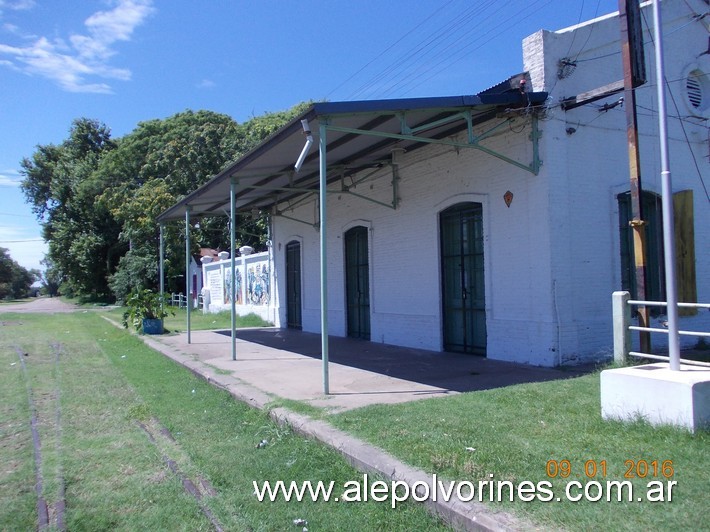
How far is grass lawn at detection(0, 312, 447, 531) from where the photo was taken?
437 cm

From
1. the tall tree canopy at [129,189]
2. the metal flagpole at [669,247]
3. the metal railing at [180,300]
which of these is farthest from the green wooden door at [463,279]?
the metal railing at [180,300]

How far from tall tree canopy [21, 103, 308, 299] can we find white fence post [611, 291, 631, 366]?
23.4 metres

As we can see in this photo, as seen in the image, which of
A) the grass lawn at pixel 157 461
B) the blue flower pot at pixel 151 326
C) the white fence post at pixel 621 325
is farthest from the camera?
the blue flower pot at pixel 151 326

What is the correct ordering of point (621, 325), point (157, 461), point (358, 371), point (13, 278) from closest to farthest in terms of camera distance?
point (157, 461), point (621, 325), point (358, 371), point (13, 278)

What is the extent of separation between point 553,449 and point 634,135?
541cm

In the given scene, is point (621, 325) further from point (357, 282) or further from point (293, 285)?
point (293, 285)

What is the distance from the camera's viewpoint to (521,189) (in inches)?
400

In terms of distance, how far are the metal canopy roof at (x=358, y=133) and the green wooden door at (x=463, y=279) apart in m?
1.68

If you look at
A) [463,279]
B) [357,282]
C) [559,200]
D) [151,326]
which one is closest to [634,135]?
[559,200]

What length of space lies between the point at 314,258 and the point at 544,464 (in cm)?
1381

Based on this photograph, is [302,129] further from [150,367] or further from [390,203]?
[150,367]

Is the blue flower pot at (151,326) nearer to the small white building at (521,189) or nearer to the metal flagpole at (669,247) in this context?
the small white building at (521,189)

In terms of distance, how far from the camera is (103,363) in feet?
41.6

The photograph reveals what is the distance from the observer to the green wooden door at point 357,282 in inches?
598
